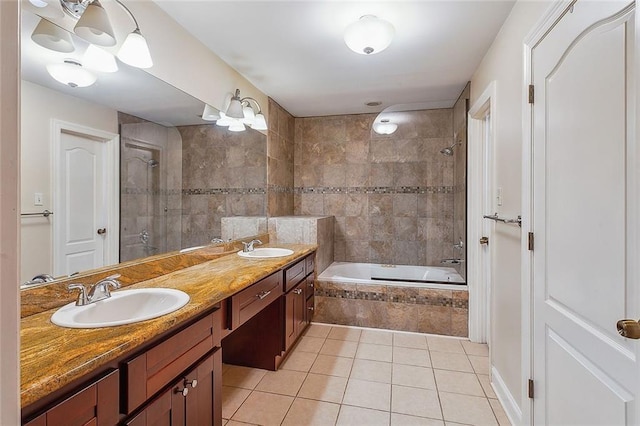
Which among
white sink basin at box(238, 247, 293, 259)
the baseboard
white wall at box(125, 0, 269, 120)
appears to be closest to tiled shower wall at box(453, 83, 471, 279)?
the baseboard

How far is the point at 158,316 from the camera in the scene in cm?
111

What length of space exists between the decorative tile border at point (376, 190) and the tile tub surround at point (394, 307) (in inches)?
49.7

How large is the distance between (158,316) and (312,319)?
7.27 ft

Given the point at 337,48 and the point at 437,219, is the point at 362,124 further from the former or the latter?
the point at 337,48

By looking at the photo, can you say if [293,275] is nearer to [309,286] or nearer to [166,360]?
[309,286]

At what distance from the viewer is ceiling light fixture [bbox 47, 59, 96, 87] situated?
4.26ft

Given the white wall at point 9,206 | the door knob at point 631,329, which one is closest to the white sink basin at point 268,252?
the door knob at point 631,329

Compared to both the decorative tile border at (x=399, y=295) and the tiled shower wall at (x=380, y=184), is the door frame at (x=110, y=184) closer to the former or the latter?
the decorative tile border at (x=399, y=295)

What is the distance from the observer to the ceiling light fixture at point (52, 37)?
124 cm

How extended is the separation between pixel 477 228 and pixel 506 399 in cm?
133

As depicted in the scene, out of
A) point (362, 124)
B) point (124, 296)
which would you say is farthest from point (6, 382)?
point (362, 124)

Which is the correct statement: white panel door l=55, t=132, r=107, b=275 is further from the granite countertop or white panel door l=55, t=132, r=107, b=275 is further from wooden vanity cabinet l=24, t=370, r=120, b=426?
wooden vanity cabinet l=24, t=370, r=120, b=426

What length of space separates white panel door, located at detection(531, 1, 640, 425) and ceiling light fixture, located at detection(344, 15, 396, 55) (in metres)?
0.81

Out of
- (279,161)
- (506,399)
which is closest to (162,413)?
(506,399)
